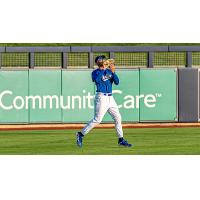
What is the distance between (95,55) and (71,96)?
8.46 m

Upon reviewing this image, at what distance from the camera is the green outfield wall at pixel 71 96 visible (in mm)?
24062

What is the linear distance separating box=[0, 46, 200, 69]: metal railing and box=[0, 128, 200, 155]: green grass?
411 centimetres

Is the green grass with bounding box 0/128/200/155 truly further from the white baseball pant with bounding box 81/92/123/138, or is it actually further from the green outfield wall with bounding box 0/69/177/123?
the green outfield wall with bounding box 0/69/177/123

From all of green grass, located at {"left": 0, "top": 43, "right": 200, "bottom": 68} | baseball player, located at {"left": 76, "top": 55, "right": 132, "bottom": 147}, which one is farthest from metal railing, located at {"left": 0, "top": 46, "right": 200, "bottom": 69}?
baseball player, located at {"left": 76, "top": 55, "right": 132, "bottom": 147}

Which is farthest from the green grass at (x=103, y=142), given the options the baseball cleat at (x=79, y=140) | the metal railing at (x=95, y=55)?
the metal railing at (x=95, y=55)

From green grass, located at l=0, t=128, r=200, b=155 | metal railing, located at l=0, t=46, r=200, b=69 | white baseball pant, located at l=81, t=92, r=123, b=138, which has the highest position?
metal railing, located at l=0, t=46, r=200, b=69

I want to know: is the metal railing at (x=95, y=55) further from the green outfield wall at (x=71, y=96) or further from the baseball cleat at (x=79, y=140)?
the baseball cleat at (x=79, y=140)

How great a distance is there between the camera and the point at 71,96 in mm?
24219

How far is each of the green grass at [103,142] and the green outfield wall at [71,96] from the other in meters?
1.36

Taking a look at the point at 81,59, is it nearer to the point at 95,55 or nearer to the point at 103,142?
the point at 95,55

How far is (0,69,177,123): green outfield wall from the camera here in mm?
24062

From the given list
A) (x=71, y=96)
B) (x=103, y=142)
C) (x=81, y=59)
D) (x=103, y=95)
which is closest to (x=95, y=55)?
(x=81, y=59)

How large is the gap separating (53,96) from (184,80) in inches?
152

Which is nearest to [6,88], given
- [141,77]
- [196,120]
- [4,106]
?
[4,106]
